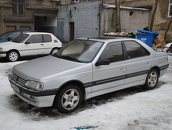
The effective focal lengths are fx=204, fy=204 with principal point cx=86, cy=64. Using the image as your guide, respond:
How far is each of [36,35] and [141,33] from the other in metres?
8.14

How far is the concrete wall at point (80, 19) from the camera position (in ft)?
59.5

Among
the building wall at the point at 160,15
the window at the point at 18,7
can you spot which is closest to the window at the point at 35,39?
the window at the point at 18,7

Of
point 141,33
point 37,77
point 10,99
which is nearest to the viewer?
point 37,77

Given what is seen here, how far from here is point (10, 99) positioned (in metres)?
5.06

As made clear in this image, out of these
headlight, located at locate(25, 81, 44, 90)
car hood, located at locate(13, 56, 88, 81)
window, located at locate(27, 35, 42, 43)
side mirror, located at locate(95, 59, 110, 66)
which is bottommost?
headlight, located at locate(25, 81, 44, 90)

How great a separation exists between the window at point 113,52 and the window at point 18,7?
621 inches

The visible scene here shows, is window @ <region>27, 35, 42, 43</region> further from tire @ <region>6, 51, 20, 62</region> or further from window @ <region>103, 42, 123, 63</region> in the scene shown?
window @ <region>103, 42, 123, 63</region>

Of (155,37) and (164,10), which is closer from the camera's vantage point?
(155,37)

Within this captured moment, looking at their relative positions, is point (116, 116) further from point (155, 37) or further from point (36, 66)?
point (155, 37)

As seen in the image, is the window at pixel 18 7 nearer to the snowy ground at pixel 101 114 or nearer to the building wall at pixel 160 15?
the building wall at pixel 160 15

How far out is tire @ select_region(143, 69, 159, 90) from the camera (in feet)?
19.4

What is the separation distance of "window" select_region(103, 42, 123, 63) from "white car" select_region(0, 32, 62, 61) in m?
6.30

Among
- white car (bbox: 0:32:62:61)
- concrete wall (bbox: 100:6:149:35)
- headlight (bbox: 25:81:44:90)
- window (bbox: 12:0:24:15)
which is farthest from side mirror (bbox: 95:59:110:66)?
window (bbox: 12:0:24:15)

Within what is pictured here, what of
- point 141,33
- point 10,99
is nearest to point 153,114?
point 10,99
